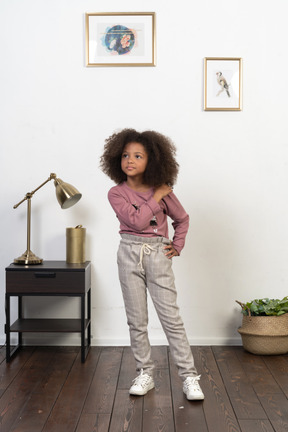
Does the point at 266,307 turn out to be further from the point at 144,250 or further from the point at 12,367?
the point at 12,367

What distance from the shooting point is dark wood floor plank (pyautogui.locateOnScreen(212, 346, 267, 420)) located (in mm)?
2186

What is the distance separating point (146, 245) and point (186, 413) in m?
0.71

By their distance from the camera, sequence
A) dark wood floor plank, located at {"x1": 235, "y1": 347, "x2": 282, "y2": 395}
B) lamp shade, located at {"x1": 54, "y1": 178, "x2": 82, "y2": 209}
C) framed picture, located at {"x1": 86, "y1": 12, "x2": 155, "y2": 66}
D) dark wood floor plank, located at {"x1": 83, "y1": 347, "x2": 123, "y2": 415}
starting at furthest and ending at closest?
1. framed picture, located at {"x1": 86, "y1": 12, "x2": 155, "y2": 66}
2. lamp shade, located at {"x1": 54, "y1": 178, "x2": 82, "y2": 209}
3. dark wood floor plank, located at {"x1": 235, "y1": 347, "x2": 282, "y2": 395}
4. dark wood floor plank, located at {"x1": 83, "y1": 347, "x2": 123, "y2": 415}

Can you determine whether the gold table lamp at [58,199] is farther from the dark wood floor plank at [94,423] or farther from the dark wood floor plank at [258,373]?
the dark wood floor plank at [258,373]

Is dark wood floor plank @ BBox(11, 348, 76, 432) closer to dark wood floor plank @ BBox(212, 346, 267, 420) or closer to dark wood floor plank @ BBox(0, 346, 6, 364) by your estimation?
dark wood floor plank @ BBox(0, 346, 6, 364)

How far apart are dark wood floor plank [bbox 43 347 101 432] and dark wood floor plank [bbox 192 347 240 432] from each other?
0.52 m

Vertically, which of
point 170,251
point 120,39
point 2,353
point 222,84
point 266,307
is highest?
point 120,39

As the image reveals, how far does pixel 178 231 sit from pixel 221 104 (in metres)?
1.07

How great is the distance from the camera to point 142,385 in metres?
2.37

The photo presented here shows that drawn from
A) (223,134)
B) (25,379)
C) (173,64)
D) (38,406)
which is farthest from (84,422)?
(173,64)

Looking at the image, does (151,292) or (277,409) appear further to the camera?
(151,292)

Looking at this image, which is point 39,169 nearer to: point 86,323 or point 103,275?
point 103,275

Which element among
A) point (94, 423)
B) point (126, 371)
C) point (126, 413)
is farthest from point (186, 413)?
point (126, 371)

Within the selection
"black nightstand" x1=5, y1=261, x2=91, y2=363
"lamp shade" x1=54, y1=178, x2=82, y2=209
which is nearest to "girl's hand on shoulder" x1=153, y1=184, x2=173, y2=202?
"lamp shade" x1=54, y1=178, x2=82, y2=209
